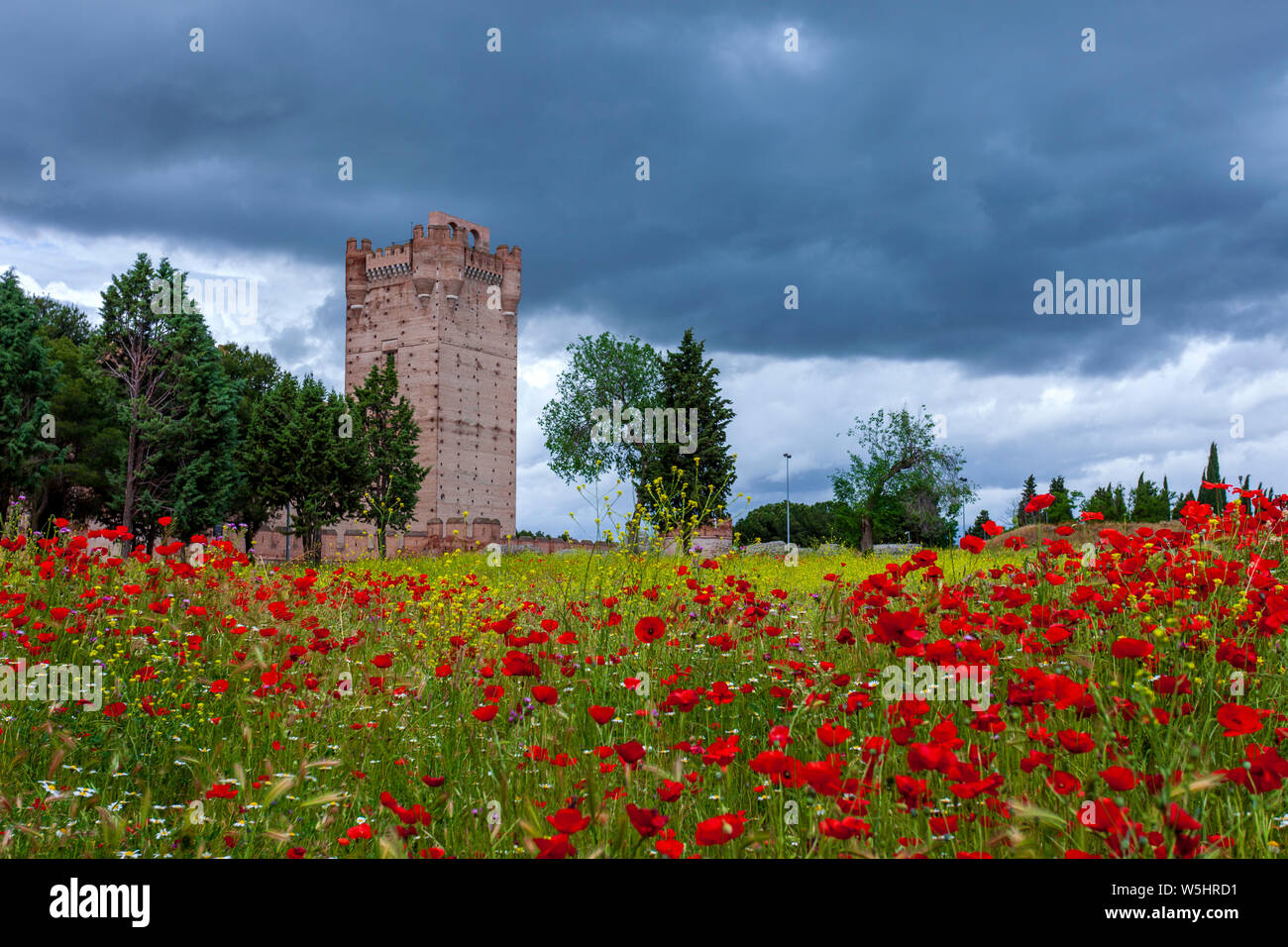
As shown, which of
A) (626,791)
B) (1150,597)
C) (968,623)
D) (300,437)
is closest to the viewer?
(626,791)

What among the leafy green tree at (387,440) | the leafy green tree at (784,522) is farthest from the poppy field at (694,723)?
the leafy green tree at (784,522)

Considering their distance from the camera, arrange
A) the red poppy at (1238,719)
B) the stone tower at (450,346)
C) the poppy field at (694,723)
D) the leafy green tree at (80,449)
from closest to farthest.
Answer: the red poppy at (1238,719) → the poppy field at (694,723) → the leafy green tree at (80,449) → the stone tower at (450,346)

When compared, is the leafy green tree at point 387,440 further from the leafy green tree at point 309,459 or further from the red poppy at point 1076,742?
the red poppy at point 1076,742

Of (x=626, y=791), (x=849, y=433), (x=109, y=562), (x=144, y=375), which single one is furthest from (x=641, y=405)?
(x=626, y=791)

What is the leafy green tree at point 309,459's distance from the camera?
111ft

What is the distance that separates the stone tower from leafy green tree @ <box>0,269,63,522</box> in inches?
860

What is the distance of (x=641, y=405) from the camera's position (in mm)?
54688

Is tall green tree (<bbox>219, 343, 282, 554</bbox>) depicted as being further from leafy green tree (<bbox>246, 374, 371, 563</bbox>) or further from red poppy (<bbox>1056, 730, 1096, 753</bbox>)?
red poppy (<bbox>1056, 730, 1096, 753</bbox>)

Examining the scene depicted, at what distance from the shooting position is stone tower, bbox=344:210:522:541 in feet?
180

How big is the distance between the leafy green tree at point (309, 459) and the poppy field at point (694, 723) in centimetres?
2740

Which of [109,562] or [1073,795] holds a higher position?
[109,562]

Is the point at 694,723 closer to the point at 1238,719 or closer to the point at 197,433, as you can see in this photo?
the point at 1238,719
